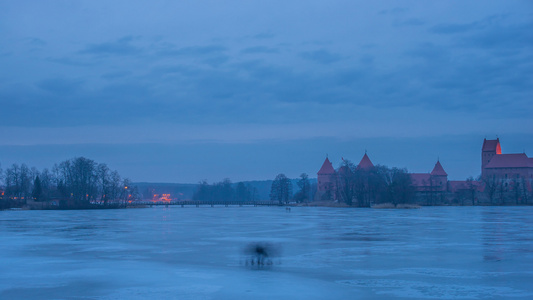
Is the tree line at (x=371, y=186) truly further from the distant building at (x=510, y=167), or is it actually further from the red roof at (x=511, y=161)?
the red roof at (x=511, y=161)

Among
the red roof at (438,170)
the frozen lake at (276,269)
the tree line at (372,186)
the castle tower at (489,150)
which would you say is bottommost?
the frozen lake at (276,269)

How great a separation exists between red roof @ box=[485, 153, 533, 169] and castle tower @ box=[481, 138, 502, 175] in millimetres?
13285

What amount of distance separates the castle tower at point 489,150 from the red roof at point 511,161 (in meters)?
13.3

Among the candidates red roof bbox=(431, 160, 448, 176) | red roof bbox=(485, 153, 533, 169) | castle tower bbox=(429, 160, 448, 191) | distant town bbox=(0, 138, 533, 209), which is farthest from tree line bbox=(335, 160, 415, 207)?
red roof bbox=(485, 153, 533, 169)

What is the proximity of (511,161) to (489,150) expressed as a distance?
55.3 ft

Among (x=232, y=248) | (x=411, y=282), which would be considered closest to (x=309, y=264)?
(x=411, y=282)

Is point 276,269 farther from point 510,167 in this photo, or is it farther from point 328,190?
point 510,167

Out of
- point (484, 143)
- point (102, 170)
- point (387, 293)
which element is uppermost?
point (484, 143)

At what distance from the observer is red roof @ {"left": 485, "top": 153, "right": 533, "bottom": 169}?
410 ft

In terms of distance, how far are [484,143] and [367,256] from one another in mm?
139341

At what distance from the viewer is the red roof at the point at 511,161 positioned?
410ft

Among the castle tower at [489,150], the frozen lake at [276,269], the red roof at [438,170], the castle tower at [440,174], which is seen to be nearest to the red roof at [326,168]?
the castle tower at [440,174]

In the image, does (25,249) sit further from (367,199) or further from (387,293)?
(367,199)

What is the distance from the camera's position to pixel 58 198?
3332 inches
